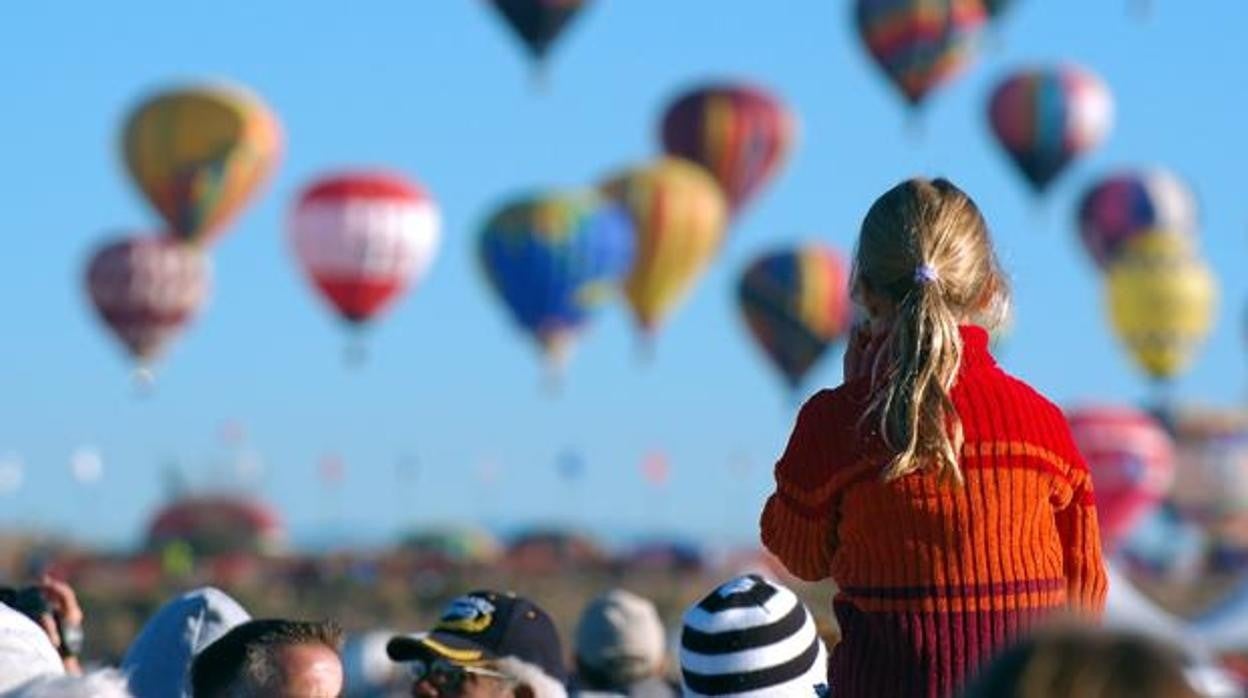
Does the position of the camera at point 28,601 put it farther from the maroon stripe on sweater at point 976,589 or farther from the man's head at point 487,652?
the maroon stripe on sweater at point 976,589

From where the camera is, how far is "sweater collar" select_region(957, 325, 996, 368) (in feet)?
14.2

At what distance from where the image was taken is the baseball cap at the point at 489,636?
4.26 meters

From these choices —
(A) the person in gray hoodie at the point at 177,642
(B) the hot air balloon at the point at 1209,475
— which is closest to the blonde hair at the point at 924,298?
(A) the person in gray hoodie at the point at 177,642

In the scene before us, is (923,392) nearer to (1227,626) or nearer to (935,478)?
(935,478)

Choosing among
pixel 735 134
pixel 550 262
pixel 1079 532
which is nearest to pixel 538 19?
pixel 550 262

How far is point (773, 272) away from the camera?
48.6m

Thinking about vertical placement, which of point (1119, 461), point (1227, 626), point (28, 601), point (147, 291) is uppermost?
point (28, 601)

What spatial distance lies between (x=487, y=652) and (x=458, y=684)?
263 millimetres

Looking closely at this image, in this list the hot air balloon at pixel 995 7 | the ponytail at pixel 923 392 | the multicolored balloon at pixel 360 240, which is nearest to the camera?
the ponytail at pixel 923 392

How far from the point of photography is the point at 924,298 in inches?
168

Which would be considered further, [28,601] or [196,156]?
[196,156]

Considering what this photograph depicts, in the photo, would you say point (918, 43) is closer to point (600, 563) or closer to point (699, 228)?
point (699, 228)

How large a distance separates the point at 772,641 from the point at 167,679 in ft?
3.27

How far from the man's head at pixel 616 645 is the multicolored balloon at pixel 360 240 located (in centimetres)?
3631
